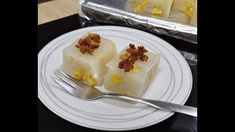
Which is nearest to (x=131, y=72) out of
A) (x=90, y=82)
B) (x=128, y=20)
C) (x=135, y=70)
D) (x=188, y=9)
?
(x=135, y=70)

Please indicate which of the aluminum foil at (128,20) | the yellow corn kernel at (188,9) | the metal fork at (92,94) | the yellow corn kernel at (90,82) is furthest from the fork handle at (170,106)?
the yellow corn kernel at (188,9)

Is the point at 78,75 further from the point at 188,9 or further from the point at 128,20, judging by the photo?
the point at 188,9

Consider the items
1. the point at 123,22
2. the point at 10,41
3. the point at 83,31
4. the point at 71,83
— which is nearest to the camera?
the point at 10,41

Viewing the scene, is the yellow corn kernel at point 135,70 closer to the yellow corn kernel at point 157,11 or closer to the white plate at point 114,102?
the white plate at point 114,102

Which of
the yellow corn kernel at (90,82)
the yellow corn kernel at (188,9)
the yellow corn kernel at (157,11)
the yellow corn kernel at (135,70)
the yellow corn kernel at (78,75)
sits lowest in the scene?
the yellow corn kernel at (90,82)
